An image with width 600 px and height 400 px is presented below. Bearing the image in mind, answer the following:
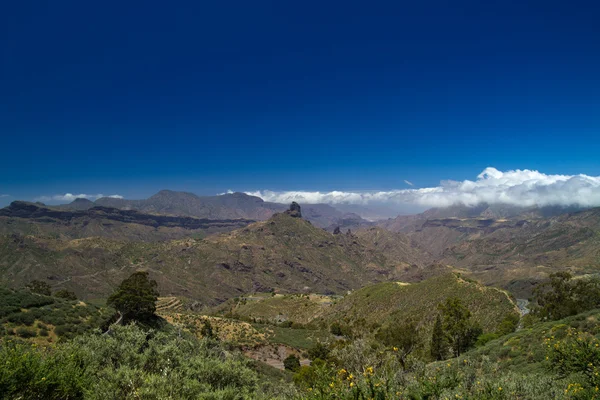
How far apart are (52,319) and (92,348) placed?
86.8 ft

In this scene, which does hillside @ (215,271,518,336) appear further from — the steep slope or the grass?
the grass

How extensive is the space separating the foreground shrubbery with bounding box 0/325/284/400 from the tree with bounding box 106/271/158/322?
3229 cm

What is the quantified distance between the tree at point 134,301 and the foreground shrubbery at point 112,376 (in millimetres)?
32285

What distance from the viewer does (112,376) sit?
1545 cm

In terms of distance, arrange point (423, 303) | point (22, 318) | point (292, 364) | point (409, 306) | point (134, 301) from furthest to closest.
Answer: point (409, 306)
point (423, 303)
point (292, 364)
point (134, 301)
point (22, 318)

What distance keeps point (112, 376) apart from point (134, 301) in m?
41.1

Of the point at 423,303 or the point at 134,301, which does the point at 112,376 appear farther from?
the point at 423,303

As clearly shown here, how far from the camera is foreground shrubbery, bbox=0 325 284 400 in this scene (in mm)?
14133

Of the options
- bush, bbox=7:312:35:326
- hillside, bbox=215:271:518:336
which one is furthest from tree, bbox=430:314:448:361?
bush, bbox=7:312:35:326

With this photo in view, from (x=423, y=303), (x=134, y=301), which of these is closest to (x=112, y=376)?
(x=134, y=301)

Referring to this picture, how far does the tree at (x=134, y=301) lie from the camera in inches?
2012

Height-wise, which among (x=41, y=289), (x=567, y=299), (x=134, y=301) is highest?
(x=134, y=301)

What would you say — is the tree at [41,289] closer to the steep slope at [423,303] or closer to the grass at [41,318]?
the grass at [41,318]

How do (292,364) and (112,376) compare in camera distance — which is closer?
(112,376)
